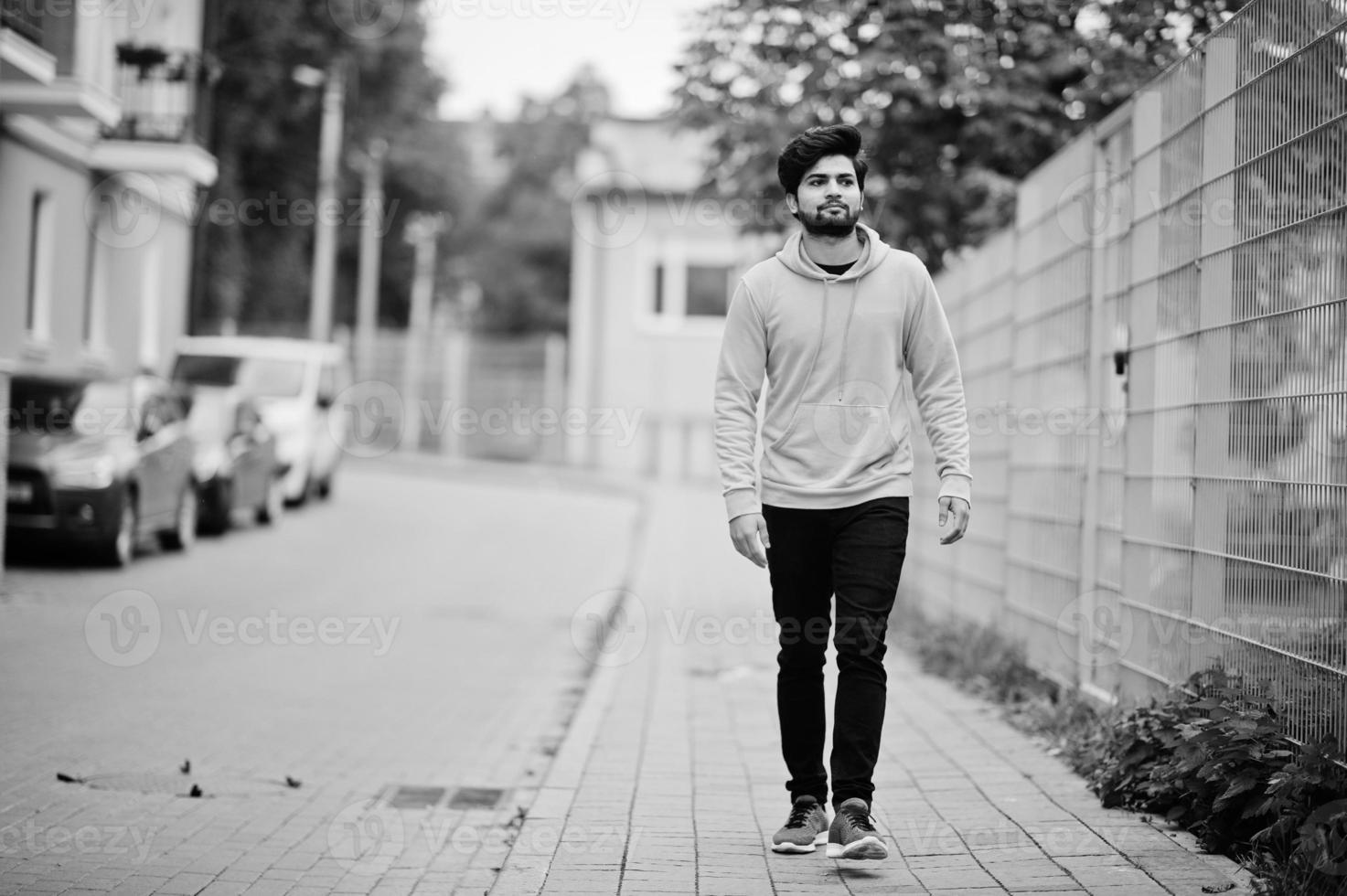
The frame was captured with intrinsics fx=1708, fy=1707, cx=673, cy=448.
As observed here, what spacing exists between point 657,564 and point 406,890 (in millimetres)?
12111

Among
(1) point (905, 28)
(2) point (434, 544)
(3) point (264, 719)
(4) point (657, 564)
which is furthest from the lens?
(2) point (434, 544)

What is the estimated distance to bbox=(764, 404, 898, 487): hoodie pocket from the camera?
4.96 metres

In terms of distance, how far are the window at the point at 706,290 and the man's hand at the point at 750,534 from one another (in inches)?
1121

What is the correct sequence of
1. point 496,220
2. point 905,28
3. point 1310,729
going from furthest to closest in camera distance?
point 496,220, point 905,28, point 1310,729

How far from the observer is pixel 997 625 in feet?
31.2

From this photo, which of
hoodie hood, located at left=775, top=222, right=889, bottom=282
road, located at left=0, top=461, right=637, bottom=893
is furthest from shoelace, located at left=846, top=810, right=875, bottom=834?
hoodie hood, located at left=775, top=222, right=889, bottom=282

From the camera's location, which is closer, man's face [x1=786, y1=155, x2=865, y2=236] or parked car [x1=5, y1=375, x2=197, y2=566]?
man's face [x1=786, y1=155, x2=865, y2=236]

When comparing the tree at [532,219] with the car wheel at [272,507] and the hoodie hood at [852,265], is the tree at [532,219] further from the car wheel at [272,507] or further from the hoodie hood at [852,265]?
the hoodie hood at [852,265]

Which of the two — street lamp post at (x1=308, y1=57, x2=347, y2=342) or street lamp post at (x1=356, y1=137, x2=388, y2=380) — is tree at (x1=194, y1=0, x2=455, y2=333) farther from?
street lamp post at (x1=308, y1=57, x2=347, y2=342)

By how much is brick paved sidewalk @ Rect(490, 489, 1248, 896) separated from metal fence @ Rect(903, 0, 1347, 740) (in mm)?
595

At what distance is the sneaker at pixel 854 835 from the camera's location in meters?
4.76

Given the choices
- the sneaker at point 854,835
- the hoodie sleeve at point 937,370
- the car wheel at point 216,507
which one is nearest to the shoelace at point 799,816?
the sneaker at point 854,835

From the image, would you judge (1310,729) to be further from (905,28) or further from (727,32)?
(727,32)

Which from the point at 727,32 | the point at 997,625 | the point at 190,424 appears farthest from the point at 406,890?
the point at 190,424
